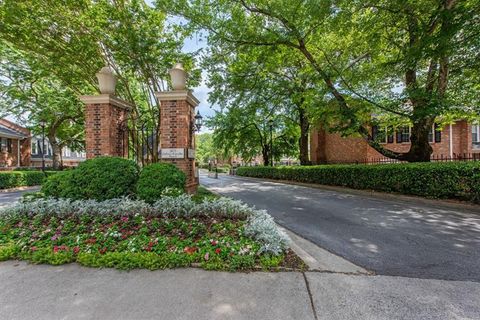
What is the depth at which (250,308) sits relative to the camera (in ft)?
7.40

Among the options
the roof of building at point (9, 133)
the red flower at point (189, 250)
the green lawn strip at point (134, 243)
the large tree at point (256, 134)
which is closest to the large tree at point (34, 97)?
the roof of building at point (9, 133)

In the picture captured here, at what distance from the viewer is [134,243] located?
3396 mm

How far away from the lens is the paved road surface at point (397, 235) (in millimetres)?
3236

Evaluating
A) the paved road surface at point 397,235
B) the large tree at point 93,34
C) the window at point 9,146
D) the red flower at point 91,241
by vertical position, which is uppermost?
the large tree at point 93,34

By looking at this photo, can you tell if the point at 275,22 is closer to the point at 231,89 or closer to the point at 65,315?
the point at 231,89

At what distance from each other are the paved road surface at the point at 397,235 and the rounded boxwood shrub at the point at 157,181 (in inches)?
109

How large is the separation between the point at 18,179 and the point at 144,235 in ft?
58.1

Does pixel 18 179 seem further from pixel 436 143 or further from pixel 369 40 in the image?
pixel 436 143

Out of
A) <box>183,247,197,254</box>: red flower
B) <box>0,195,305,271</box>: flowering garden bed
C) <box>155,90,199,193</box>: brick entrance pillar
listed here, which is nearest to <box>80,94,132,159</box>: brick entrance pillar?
<box>155,90,199,193</box>: brick entrance pillar

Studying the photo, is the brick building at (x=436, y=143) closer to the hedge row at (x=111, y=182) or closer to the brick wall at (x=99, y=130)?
the hedge row at (x=111, y=182)

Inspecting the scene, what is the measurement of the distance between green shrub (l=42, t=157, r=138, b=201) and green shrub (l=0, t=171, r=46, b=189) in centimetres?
1366

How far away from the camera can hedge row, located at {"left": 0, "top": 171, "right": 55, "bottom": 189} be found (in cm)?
1438

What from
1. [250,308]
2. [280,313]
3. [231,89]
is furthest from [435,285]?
[231,89]

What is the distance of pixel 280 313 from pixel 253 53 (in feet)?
36.0
